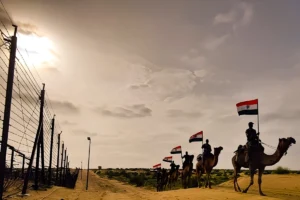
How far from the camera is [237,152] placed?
23.6 m

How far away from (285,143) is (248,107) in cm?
450

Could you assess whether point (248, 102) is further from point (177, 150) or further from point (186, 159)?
point (177, 150)

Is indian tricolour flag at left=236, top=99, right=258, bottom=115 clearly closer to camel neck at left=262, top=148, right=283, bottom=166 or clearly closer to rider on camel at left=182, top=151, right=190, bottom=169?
camel neck at left=262, top=148, right=283, bottom=166

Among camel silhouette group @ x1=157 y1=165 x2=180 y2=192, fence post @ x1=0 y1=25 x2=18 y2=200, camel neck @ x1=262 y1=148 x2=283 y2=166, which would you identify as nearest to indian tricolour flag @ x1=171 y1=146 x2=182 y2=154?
camel silhouette group @ x1=157 y1=165 x2=180 y2=192

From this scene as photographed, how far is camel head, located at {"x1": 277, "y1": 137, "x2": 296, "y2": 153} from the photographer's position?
19.6 m

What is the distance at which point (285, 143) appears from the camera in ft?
65.1

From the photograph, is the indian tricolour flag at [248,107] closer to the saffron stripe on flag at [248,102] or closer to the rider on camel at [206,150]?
the saffron stripe on flag at [248,102]

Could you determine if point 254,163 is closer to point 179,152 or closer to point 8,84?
point 8,84

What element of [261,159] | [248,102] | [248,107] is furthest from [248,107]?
[261,159]

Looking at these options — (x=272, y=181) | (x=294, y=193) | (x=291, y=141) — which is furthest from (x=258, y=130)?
(x=272, y=181)

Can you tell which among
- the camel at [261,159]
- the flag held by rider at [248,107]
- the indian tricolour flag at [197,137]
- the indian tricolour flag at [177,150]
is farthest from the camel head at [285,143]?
the indian tricolour flag at [177,150]

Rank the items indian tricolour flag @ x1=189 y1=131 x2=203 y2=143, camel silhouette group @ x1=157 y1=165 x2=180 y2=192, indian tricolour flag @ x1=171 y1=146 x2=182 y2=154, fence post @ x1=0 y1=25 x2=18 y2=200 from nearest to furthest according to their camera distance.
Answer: fence post @ x1=0 y1=25 x2=18 y2=200
indian tricolour flag @ x1=189 y1=131 x2=203 y2=143
camel silhouette group @ x1=157 y1=165 x2=180 y2=192
indian tricolour flag @ x1=171 y1=146 x2=182 y2=154

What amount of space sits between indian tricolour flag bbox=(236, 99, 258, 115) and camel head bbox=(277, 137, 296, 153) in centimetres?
369

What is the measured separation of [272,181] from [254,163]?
390 inches
